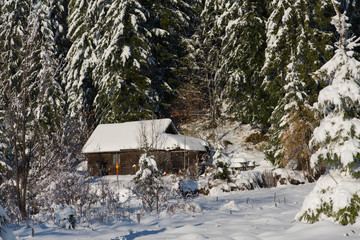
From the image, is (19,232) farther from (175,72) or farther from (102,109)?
(175,72)

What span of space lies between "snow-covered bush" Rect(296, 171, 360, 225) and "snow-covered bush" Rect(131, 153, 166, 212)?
5.35 meters

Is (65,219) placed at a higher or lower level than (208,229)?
higher

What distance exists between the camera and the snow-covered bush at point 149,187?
11505 mm

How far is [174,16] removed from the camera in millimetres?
33875

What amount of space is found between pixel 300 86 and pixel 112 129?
48.0ft

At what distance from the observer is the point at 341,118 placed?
22.7ft

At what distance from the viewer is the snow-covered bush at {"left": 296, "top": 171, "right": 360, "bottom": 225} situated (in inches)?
246

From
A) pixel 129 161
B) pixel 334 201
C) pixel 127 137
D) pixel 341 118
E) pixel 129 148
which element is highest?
pixel 127 137

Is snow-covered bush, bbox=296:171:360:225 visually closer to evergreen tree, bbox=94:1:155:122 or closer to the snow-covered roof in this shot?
the snow-covered roof

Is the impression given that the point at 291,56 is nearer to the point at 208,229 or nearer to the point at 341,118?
the point at 341,118

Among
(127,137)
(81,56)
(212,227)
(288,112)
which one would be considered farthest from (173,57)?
(212,227)

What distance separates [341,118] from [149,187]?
6940mm

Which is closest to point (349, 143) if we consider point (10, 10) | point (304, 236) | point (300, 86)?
point (304, 236)

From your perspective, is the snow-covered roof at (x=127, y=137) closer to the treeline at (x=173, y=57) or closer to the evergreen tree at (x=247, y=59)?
the treeline at (x=173, y=57)
